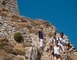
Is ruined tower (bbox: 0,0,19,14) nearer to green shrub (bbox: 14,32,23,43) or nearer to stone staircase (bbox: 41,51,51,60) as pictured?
green shrub (bbox: 14,32,23,43)

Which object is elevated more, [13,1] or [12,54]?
[13,1]

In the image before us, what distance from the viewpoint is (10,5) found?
2325 inches

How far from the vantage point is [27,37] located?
39.2 metres

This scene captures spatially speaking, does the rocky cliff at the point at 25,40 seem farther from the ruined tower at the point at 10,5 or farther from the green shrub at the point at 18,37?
the ruined tower at the point at 10,5

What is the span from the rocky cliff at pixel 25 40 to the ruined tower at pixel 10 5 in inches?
308

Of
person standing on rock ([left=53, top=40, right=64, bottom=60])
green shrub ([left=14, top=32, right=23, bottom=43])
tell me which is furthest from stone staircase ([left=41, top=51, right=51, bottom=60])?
green shrub ([left=14, top=32, right=23, bottom=43])

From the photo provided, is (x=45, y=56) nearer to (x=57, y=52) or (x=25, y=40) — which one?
(x=57, y=52)

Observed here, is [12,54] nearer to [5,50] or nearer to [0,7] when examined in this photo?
[5,50]

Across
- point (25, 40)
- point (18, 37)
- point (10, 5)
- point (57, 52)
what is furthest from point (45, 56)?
point (10, 5)

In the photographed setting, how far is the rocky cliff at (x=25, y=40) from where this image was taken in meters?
29.8

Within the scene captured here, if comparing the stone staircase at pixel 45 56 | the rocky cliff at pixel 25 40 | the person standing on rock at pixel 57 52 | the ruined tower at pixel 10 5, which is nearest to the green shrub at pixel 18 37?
the rocky cliff at pixel 25 40

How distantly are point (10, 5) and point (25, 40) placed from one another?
21074 millimetres

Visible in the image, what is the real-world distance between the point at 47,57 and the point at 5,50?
134 inches

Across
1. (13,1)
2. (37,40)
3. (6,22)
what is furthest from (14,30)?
(13,1)
